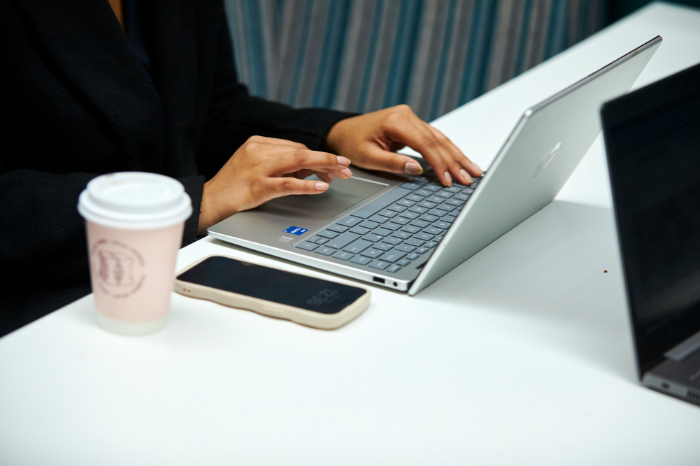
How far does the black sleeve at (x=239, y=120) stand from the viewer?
0.97 m

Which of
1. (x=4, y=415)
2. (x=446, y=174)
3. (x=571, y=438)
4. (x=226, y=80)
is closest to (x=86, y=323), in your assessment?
(x=4, y=415)

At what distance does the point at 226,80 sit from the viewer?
47.9 inches

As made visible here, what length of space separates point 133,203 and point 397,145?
0.57 m

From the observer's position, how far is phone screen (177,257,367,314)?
522 mm

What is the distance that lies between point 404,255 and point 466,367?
0.52 ft

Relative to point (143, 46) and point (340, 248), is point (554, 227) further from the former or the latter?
point (143, 46)

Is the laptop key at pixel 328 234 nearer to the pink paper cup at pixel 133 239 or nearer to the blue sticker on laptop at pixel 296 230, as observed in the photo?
the blue sticker on laptop at pixel 296 230

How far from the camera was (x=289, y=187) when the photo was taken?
679mm

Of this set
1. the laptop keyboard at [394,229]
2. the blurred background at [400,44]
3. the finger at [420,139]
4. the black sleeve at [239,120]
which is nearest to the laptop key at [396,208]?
the laptop keyboard at [394,229]

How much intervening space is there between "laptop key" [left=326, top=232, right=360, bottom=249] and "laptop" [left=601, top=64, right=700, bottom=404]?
28 cm

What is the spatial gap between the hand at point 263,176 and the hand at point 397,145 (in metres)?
0.11

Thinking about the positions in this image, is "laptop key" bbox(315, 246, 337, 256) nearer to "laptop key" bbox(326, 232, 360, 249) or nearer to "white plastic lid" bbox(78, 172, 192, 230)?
"laptop key" bbox(326, 232, 360, 249)

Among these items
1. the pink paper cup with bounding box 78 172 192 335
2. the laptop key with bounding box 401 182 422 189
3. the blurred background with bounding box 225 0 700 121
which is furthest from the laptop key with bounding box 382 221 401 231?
the blurred background with bounding box 225 0 700 121

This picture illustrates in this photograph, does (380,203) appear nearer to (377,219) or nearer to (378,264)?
(377,219)
